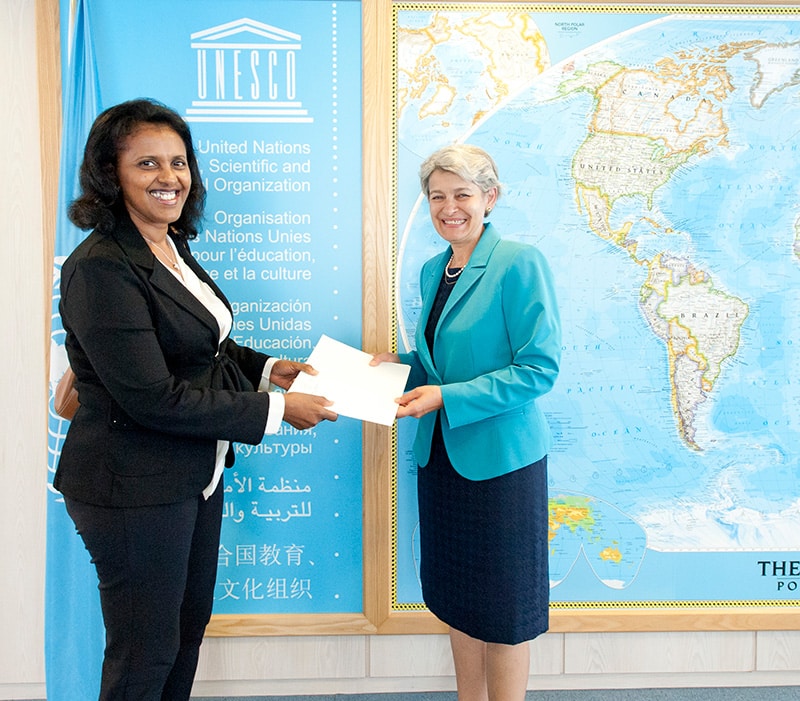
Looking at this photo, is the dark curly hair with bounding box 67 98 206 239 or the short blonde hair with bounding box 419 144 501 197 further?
the short blonde hair with bounding box 419 144 501 197

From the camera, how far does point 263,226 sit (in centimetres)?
220

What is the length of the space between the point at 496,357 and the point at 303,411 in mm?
522

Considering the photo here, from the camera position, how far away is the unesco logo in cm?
234

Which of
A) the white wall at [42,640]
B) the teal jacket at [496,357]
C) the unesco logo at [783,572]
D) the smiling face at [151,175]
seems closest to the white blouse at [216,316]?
the smiling face at [151,175]

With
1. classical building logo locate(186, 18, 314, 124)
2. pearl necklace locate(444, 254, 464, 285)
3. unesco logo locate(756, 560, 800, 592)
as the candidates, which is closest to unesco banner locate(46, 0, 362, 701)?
classical building logo locate(186, 18, 314, 124)

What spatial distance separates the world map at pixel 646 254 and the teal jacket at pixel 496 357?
0.53 metres

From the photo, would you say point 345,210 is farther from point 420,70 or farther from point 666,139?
point 666,139

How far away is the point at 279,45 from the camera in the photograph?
7.02 ft

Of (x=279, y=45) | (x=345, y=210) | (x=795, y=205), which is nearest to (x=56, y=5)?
(x=279, y=45)

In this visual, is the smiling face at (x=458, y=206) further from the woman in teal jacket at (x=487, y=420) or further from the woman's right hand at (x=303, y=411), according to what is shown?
the woman's right hand at (x=303, y=411)

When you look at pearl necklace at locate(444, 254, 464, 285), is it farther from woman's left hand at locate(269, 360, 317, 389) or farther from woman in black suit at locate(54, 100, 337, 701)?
woman in black suit at locate(54, 100, 337, 701)

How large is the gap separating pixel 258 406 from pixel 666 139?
1660mm

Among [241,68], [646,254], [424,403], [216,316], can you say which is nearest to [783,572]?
[646,254]

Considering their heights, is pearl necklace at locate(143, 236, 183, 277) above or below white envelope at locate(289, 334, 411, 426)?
above
